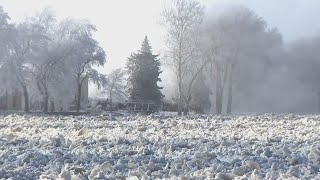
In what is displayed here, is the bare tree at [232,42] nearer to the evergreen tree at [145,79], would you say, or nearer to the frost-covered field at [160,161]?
the evergreen tree at [145,79]

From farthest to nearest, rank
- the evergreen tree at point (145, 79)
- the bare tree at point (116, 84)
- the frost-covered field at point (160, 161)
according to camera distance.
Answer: the bare tree at point (116, 84)
the evergreen tree at point (145, 79)
the frost-covered field at point (160, 161)

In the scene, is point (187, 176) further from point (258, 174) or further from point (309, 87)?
point (309, 87)

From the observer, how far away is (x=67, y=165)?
26.3ft

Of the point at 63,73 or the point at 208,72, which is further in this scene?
the point at 208,72

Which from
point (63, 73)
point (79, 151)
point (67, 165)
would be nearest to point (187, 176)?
point (67, 165)

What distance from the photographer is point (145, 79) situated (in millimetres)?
62188

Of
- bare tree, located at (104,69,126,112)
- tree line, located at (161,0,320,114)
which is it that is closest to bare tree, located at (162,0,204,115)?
tree line, located at (161,0,320,114)

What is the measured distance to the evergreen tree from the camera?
6212 cm

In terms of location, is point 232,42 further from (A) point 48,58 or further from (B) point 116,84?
(B) point 116,84

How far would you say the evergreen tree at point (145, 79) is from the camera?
2446 inches

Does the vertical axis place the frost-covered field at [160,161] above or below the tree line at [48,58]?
below

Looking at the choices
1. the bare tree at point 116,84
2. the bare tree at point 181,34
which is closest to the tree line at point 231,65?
the bare tree at point 181,34

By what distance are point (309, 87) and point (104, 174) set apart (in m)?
63.2

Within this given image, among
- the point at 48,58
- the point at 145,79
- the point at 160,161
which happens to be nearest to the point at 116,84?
the point at 145,79
